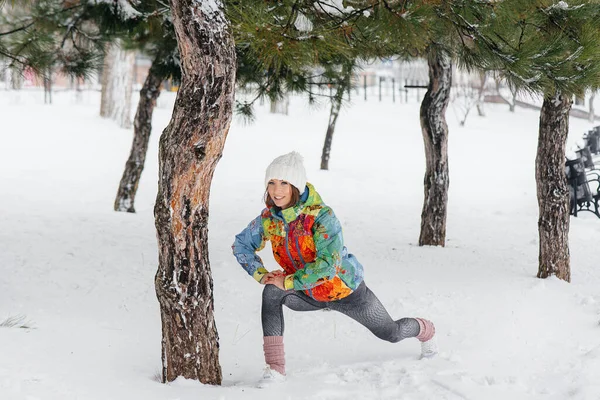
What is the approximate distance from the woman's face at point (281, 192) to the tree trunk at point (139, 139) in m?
5.27

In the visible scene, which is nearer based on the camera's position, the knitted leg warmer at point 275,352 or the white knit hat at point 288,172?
the white knit hat at point 288,172

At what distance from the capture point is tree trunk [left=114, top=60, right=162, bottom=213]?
8797mm

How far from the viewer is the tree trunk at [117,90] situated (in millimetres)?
19422

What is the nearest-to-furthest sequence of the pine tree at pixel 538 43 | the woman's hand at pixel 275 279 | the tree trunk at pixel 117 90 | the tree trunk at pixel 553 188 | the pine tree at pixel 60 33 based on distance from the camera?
the woman's hand at pixel 275 279 < the pine tree at pixel 538 43 < the tree trunk at pixel 553 188 < the pine tree at pixel 60 33 < the tree trunk at pixel 117 90

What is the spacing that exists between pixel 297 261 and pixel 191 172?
27.2 inches

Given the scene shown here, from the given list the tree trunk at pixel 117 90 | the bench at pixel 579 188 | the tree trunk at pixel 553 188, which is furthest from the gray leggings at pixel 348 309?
the tree trunk at pixel 117 90

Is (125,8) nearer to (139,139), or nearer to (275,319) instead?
(139,139)

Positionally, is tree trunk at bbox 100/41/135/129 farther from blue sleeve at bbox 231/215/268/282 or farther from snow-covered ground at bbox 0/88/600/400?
blue sleeve at bbox 231/215/268/282

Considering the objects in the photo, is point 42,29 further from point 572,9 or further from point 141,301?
point 572,9

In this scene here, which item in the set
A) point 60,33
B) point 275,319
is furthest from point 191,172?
point 60,33

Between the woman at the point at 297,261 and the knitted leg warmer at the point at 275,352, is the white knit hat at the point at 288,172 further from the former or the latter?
the knitted leg warmer at the point at 275,352

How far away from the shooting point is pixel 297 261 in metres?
3.68

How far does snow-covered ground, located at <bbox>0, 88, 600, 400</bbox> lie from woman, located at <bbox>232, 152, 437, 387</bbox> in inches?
11.6

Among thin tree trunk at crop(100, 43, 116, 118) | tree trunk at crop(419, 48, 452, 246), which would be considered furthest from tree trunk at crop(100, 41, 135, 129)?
tree trunk at crop(419, 48, 452, 246)
